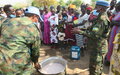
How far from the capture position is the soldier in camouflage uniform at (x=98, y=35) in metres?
2.89

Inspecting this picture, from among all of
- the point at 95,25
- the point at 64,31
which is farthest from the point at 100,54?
the point at 64,31

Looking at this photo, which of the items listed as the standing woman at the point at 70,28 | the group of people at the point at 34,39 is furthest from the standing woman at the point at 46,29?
the group of people at the point at 34,39

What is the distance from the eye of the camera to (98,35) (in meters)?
2.95

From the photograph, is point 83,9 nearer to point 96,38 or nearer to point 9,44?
point 96,38

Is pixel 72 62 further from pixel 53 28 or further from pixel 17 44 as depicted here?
pixel 17 44

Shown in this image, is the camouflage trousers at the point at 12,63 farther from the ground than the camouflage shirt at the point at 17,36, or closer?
closer

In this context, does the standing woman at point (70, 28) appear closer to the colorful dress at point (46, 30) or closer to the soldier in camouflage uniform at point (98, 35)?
the colorful dress at point (46, 30)

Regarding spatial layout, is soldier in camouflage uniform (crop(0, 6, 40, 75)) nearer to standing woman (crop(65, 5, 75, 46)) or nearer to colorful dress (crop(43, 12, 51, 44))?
standing woman (crop(65, 5, 75, 46))

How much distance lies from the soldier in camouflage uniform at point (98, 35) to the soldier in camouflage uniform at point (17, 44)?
121cm

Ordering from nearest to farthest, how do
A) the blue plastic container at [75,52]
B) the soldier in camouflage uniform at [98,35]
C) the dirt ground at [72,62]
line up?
the soldier in camouflage uniform at [98,35] → the dirt ground at [72,62] → the blue plastic container at [75,52]

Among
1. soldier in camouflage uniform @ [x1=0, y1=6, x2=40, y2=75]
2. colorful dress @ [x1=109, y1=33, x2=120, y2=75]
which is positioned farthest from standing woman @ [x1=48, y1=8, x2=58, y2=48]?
colorful dress @ [x1=109, y1=33, x2=120, y2=75]

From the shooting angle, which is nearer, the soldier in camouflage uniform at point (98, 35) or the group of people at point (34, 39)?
the group of people at point (34, 39)

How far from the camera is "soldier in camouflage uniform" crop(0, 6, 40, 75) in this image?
2012 millimetres

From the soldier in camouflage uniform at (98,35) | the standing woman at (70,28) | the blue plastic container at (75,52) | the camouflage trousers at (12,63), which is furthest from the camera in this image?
the standing woman at (70,28)
